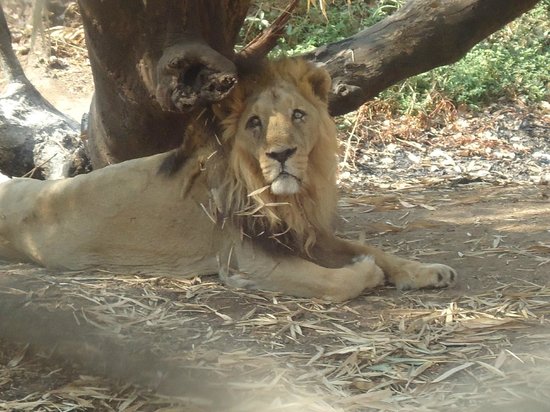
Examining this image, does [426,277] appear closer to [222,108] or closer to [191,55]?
[222,108]

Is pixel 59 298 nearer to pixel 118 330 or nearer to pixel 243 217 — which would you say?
pixel 118 330

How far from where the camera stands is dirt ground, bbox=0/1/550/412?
306cm

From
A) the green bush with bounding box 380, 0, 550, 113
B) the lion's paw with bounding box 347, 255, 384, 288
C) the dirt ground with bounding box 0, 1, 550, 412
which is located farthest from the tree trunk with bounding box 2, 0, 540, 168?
the green bush with bounding box 380, 0, 550, 113

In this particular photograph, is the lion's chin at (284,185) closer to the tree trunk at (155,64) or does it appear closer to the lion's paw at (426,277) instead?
the tree trunk at (155,64)

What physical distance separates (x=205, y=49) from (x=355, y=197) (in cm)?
297

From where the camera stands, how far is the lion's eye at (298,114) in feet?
13.5

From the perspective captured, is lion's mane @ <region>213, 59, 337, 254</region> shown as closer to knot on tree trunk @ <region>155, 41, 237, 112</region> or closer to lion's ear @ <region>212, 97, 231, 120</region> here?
lion's ear @ <region>212, 97, 231, 120</region>

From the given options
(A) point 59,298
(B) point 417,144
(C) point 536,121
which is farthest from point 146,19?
(C) point 536,121

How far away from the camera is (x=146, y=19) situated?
14.5 feet

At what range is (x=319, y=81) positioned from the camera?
14.4ft

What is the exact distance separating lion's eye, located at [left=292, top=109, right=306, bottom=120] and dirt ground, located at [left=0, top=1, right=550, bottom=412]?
87cm

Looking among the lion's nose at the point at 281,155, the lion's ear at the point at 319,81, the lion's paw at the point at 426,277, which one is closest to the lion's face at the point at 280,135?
the lion's nose at the point at 281,155

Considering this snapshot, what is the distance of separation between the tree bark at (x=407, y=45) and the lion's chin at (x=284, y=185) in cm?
154

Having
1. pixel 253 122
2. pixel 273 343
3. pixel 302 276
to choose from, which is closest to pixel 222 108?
pixel 253 122
